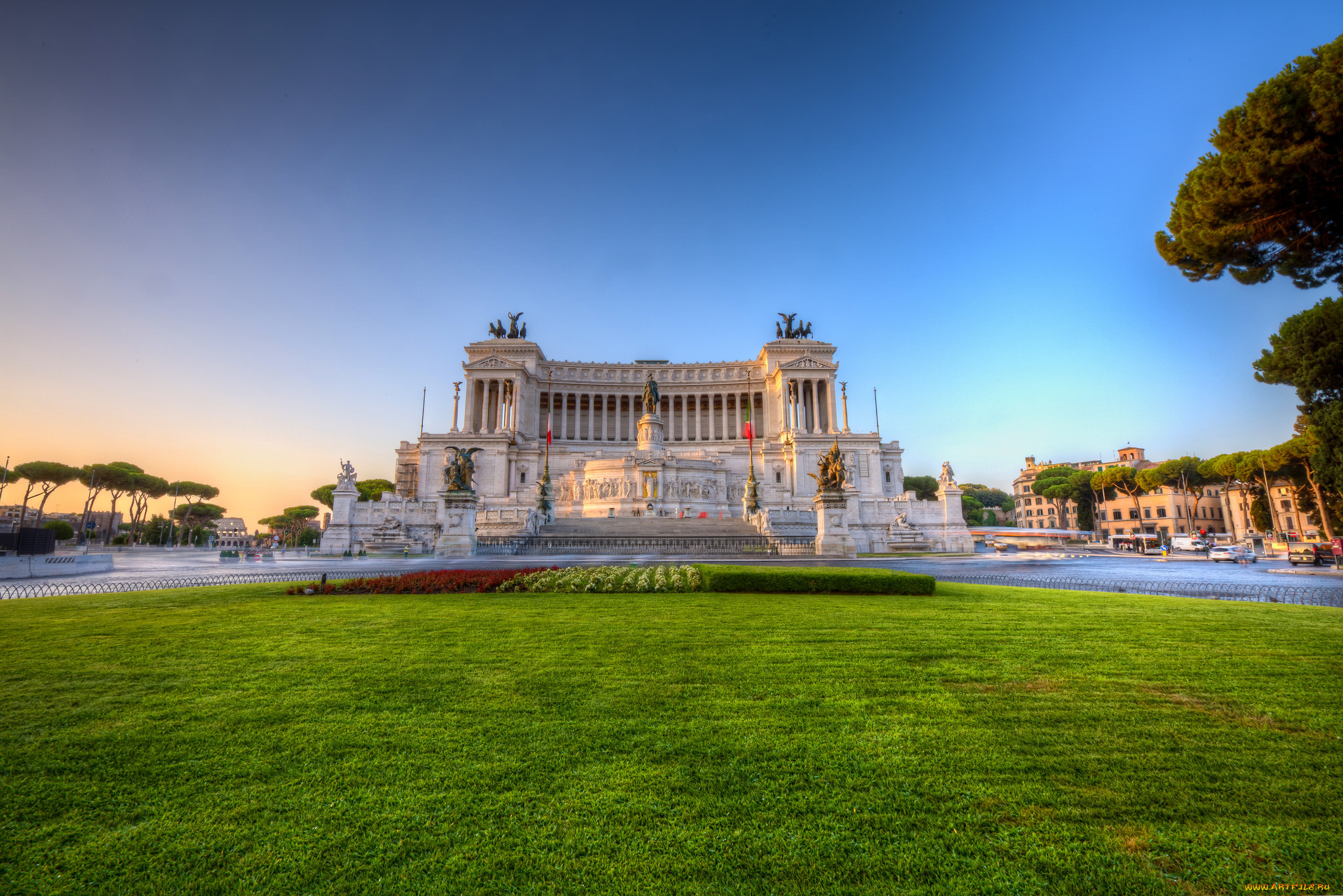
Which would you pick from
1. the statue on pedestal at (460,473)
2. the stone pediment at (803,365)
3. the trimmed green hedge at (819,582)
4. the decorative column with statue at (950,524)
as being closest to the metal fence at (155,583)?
the trimmed green hedge at (819,582)

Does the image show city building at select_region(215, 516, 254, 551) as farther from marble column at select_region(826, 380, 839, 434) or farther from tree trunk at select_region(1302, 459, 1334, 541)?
tree trunk at select_region(1302, 459, 1334, 541)

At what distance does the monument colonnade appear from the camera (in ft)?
234

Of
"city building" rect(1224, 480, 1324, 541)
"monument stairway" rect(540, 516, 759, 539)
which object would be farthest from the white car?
"city building" rect(1224, 480, 1324, 541)

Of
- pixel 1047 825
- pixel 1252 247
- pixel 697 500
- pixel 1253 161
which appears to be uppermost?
pixel 1253 161

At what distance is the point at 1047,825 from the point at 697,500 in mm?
48634

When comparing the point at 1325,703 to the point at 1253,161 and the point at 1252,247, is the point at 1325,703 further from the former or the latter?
the point at 1252,247

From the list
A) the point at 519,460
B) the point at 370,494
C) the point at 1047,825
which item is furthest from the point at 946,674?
the point at 370,494

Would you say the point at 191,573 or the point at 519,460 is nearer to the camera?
the point at 191,573

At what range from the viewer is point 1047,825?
324 centimetres

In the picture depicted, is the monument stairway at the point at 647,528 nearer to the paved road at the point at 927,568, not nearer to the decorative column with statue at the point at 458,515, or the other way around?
the decorative column with statue at the point at 458,515

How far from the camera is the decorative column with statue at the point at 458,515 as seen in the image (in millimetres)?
27016

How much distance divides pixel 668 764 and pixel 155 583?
17.1 metres

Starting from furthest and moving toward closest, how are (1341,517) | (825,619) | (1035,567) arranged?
(1341,517) → (1035,567) → (825,619)

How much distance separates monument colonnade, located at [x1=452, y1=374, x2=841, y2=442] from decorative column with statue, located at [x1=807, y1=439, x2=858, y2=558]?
41.6m
